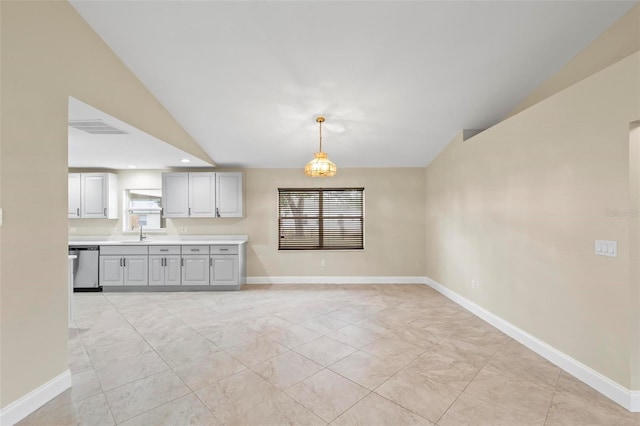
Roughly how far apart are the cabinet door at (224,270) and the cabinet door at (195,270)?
13 cm

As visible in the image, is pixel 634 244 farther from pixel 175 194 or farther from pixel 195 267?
pixel 175 194

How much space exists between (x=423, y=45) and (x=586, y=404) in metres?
3.24

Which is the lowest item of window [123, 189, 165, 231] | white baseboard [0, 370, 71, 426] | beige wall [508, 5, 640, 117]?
white baseboard [0, 370, 71, 426]

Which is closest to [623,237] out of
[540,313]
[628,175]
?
[628,175]

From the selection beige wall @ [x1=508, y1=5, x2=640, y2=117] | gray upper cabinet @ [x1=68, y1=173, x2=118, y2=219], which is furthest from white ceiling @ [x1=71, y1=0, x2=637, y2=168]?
gray upper cabinet @ [x1=68, y1=173, x2=118, y2=219]

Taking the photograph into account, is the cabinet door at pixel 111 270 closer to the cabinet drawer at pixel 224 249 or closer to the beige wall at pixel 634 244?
the cabinet drawer at pixel 224 249

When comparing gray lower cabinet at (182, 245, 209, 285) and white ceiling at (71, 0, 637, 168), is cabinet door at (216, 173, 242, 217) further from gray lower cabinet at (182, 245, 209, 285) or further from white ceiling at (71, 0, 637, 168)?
white ceiling at (71, 0, 637, 168)

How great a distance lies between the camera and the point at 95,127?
9.75 feet

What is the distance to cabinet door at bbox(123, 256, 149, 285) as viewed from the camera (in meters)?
4.80

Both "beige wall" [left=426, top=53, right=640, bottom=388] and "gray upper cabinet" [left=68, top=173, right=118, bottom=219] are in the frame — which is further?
"gray upper cabinet" [left=68, top=173, right=118, bottom=219]

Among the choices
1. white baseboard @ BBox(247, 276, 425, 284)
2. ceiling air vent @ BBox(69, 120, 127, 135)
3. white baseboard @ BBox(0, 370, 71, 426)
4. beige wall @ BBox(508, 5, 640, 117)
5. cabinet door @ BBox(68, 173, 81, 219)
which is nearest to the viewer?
white baseboard @ BBox(0, 370, 71, 426)

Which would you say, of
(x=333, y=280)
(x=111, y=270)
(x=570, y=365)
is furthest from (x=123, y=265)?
(x=570, y=365)

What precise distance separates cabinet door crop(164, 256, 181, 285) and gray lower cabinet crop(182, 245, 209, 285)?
109 millimetres

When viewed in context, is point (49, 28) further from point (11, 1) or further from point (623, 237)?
point (623, 237)
